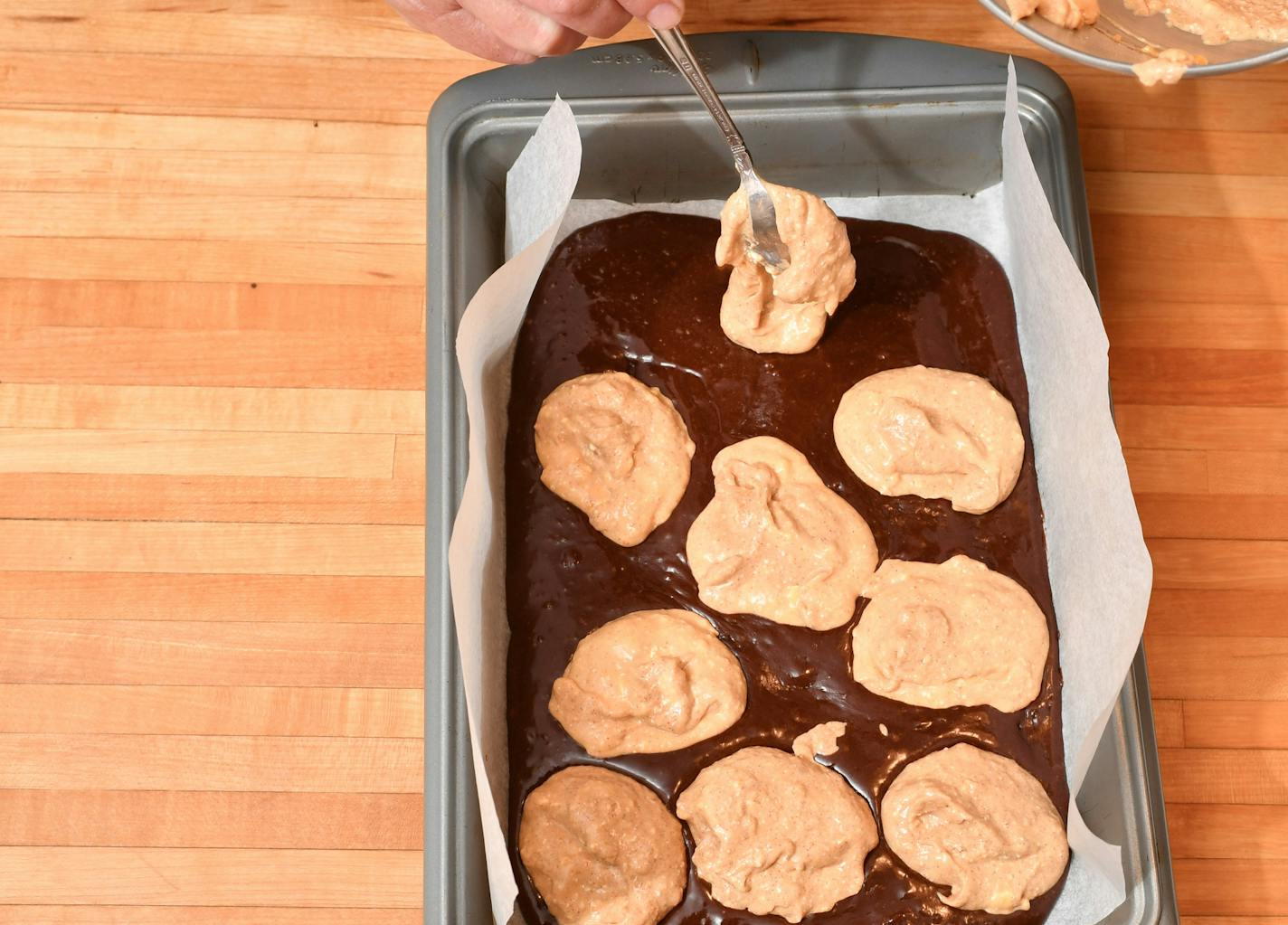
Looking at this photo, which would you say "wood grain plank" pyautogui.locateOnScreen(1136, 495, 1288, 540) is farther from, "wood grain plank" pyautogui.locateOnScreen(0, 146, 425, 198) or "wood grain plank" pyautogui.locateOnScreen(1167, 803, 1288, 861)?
"wood grain plank" pyautogui.locateOnScreen(0, 146, 425, 198)

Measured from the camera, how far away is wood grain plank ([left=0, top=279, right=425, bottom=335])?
5.02ft

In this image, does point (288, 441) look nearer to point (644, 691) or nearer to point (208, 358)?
point (208, 358)

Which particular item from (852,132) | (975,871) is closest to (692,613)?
(975,871)

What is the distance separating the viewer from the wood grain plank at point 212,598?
141 centimetres

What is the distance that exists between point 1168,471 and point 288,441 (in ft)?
3.95

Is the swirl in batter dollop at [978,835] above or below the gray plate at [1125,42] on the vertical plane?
below

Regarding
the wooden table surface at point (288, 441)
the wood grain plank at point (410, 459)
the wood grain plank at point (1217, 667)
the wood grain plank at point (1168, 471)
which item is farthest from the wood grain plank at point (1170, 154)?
the wood grain plank at point (410, 459)

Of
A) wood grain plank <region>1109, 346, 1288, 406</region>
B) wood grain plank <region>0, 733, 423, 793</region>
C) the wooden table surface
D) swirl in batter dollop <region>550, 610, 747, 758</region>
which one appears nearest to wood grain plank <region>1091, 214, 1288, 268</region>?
the wooden table surface

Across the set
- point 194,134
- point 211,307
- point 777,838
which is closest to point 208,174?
point 194,134

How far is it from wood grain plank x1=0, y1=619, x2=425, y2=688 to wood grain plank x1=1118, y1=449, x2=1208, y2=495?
100 centimetres

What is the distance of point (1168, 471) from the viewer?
1.49 m

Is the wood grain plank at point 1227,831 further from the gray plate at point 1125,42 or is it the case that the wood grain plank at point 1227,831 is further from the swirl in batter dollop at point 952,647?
the gray plate at point 1125,42

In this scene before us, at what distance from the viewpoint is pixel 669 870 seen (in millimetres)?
1231

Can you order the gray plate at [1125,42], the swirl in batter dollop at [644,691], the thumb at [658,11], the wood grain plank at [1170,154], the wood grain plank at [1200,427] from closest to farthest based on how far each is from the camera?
the gray plate at [1125,42] → the thumb at [658,11] → the swirl in batter dollop at [644,691] → the wood grain plank at [1200,427] → the wood grain plank at [1170,154]
